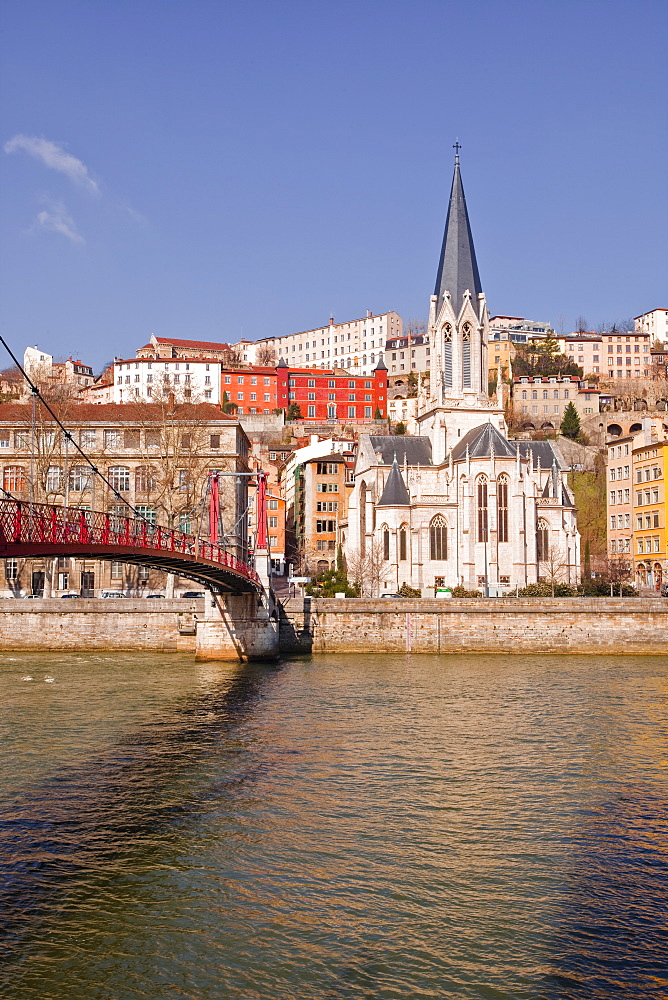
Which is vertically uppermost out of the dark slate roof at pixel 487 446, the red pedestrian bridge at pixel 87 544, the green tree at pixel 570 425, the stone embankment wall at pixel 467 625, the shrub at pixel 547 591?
the green tree at pixel 570 425

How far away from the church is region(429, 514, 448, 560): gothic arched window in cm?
6

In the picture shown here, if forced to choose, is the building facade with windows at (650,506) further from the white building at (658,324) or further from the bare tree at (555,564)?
the white building at (658,324)

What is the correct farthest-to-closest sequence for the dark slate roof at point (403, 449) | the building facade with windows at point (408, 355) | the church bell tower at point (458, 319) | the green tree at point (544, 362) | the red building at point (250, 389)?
the building facade with windows at point (408, 355) < the green tree at point (544, 362) < the red building at point (250, 389) < the church bell tower at point (458, 319) < the dark slate roof at point (403, 449)

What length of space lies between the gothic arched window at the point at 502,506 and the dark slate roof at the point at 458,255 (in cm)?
1587

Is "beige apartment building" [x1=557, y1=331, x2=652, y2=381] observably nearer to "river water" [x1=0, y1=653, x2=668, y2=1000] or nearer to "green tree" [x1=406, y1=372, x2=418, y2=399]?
"green tree" [x1=406, y1=372, x2=418, y2=399]

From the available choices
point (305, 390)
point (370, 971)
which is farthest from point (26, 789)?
point (305, 390)

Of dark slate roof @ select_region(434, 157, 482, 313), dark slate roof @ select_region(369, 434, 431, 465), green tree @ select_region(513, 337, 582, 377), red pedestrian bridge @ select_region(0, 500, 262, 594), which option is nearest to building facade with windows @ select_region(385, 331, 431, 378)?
green tree @ select_region(513, 337, 582, 377)

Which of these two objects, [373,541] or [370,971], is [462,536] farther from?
[370,971]

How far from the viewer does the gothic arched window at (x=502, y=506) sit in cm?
5525

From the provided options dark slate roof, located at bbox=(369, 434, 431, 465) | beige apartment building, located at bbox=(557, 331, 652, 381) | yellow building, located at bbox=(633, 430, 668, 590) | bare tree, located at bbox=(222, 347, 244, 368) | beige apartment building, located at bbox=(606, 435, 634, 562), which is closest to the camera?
yellow building, located at bbox=(633, 430, 668, 590)

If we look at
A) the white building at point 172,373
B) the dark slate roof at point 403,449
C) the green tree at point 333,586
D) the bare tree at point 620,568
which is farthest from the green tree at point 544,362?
the green tree at point 333,586

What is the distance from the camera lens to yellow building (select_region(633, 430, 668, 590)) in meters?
54.2

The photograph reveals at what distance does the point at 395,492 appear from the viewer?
57.9 metres

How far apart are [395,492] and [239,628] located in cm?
2171
